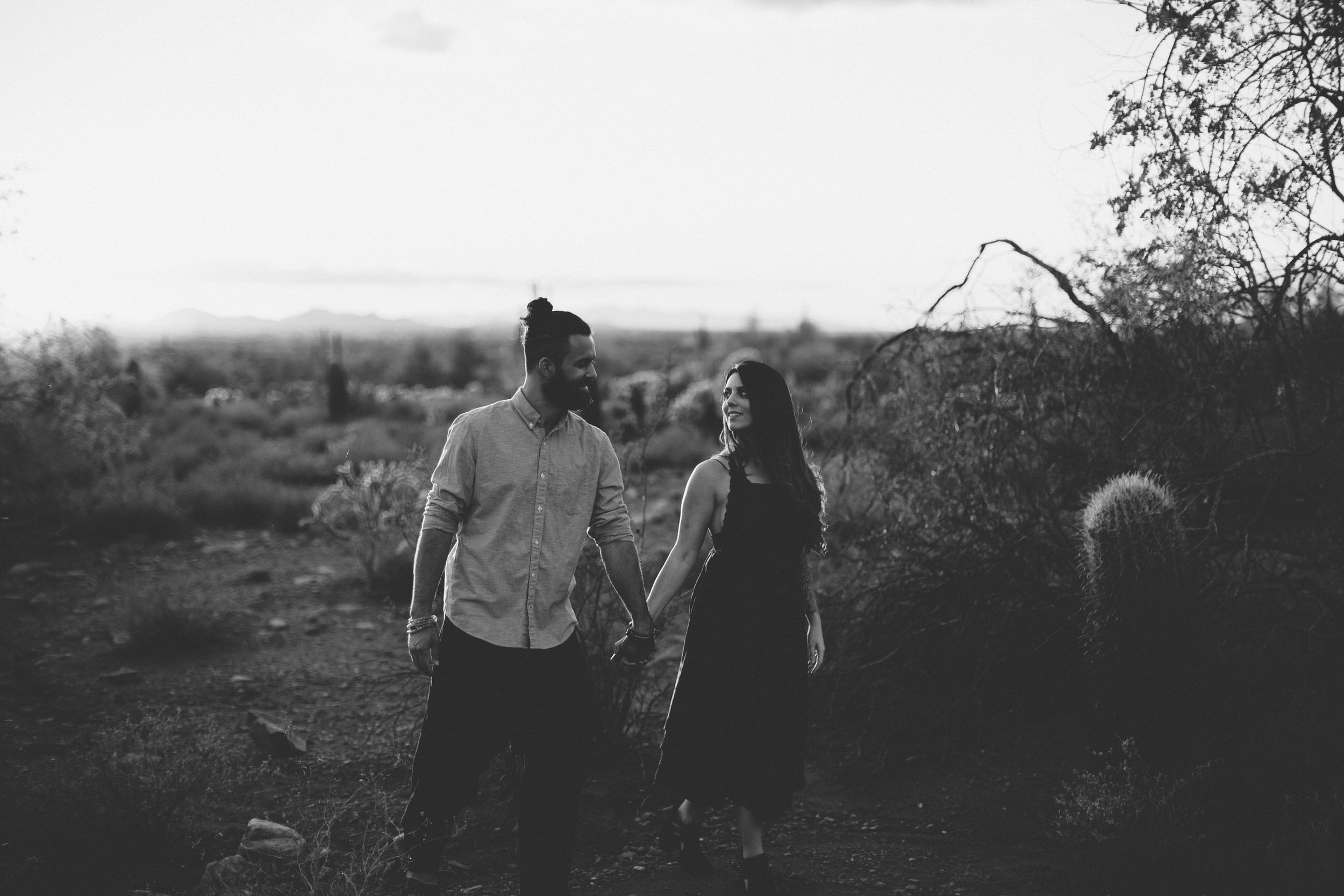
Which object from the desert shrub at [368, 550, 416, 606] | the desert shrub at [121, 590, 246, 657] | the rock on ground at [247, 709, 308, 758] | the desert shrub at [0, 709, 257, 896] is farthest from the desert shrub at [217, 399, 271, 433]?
the desert shrub at [0, 709, 257, 896]

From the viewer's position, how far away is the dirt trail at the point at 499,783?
3.92 metres

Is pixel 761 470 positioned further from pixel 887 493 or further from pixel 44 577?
pixel 44 577

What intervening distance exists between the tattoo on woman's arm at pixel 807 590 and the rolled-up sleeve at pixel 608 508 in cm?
84

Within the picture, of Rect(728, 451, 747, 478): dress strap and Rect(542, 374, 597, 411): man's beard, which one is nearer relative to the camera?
Rect(542, 374, 597, 411): man's beard

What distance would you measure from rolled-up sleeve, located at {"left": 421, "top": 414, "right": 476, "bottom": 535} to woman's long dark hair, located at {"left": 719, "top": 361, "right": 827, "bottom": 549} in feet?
3.69

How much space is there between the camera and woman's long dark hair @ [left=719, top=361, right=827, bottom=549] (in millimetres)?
3732

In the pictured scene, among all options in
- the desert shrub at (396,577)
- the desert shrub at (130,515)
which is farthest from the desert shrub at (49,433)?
the desert shrub at (396,577)

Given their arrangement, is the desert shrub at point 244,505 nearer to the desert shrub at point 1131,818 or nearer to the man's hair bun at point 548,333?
the man's hair bun at point 548,333

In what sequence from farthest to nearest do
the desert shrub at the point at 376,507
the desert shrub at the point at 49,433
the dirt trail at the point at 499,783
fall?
1. the desert shrub at the point at 49,433
2. the desert shrub at the point at 376,507
3. the dirt trail at the point at 499,783

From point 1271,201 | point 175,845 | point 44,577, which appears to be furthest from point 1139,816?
point 44,577

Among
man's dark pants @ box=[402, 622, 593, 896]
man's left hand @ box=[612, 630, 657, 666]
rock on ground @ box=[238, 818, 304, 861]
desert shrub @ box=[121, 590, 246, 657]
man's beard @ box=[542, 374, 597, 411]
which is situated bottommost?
desert shrub @ box=[121, 590, 246, 657]

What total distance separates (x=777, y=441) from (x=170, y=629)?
17.4ft

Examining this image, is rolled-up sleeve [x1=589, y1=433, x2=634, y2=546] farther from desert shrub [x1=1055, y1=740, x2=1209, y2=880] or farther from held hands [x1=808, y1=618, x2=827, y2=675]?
desert shrub [x1=1055, y1=740, x2=1209, y2=880]

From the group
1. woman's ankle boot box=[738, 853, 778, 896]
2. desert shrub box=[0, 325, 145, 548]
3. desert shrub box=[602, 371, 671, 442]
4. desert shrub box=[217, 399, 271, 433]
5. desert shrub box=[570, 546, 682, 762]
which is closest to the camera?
woman's ankle boot box=[738, 853, 778, 896]
